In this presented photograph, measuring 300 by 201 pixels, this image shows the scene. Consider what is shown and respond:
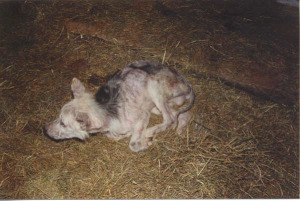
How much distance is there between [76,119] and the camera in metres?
2.77

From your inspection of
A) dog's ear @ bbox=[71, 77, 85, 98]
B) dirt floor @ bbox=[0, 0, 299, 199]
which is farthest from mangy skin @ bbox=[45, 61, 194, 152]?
dirt floor @ bbox=[0, 0, 299, 199]

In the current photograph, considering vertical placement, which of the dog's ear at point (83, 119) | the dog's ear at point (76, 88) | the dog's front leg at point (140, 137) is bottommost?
the dog's front leg at point (140, 137)

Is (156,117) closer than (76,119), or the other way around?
(76,119)

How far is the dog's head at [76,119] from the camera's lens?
9.29 feet

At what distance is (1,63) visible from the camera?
3400 mm

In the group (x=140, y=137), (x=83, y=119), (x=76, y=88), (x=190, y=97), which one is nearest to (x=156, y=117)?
(x=140, y=137)

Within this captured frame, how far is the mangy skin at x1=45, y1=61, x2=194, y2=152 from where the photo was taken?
9.58 feet

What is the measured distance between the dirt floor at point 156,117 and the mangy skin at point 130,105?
16 centimetres

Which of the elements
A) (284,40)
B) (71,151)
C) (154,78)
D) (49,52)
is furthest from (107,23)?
(284,40)

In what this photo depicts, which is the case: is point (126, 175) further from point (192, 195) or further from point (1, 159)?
point (1, 159)

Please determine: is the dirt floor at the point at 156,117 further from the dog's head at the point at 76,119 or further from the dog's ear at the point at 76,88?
the dog's ear at the point at 76,88

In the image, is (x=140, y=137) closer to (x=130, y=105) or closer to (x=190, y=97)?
(x=130, y=105)

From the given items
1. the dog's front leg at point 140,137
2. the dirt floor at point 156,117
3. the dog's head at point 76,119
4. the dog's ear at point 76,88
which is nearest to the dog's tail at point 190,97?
the dirt floor at point 156,117

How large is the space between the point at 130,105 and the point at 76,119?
2.38 ft
